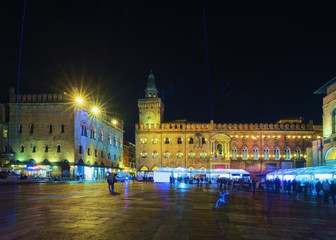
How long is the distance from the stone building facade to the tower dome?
36952mm

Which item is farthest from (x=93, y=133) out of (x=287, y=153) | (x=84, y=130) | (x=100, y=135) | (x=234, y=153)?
(x=287, y=153)

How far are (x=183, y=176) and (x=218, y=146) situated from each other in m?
15.9

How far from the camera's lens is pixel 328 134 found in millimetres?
30891

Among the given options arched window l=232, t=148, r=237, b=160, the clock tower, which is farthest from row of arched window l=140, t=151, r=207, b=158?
the clock tower

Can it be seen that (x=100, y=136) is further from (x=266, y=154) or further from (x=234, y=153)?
(x=266, y=154)

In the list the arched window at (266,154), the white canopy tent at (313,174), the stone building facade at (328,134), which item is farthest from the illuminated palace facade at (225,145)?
the white canopy tent at (313,174)

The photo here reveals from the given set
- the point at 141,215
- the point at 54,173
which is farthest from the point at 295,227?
the point at 54,173

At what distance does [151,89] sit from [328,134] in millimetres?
39262

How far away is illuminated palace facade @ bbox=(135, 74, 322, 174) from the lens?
56.7 metres

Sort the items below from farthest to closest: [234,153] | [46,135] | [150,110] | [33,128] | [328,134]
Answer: [150,110], [234,153], [33,128], [46,135], [328,134]

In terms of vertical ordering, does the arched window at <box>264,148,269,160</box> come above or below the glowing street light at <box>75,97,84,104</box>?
below

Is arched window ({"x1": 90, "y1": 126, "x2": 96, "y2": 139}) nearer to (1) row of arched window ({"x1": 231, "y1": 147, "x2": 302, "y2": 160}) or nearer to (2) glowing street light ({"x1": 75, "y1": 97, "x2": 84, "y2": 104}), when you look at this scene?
(2) glowing street light ({"x1": 75, "y1": 97, "x2": 84, "y2": 104})

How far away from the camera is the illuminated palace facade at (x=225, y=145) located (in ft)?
186

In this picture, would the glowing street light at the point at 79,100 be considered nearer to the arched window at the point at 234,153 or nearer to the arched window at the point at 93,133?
the arched window at the point at 93,133
